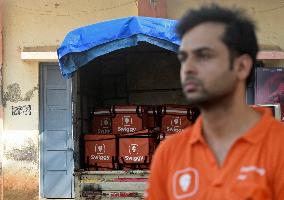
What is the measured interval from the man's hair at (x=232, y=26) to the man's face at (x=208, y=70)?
33 mm

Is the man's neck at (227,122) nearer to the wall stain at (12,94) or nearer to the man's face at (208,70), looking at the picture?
the man's face at (208,70)

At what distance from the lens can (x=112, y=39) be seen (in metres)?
5.92

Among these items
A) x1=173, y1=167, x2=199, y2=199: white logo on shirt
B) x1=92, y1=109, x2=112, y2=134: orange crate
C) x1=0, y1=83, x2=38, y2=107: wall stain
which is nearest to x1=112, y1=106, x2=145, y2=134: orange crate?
x1=92, y1=109, x2=112, y2=134: orange crate

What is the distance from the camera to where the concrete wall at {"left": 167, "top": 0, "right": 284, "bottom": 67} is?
9867 mm

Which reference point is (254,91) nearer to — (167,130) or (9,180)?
(167,130)

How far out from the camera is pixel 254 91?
9.27 metres


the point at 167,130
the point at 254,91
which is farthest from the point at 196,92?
the point at 254,91

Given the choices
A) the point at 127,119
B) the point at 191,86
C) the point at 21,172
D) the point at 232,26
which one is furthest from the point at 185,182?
the point at 21,172

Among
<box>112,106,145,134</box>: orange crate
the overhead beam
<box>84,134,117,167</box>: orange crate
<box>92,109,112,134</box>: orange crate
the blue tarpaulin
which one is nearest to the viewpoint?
the blue tarpaulin

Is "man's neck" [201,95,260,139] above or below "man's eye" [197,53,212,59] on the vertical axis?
below

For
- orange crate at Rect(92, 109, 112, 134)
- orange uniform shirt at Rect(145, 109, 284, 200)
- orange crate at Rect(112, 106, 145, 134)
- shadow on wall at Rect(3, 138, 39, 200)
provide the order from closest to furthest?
orange uniform shirt at Rect(145, 109, 284, 200)
orange crate at Rect(112, 106, 145, 134)
orange crate at Rect(92, 109, 112, 134)
shadow on wall at Rect(3, 138, 39, 200)

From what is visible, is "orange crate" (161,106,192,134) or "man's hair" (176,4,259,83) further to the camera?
"orange crate" (161,106,192,134)

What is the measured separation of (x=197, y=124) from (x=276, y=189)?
0.45 meters

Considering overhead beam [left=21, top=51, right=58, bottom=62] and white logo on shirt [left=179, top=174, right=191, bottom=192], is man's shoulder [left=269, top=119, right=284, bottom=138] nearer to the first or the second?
white logo on shirt [left=179, top=174, right=191, bottom=192]
